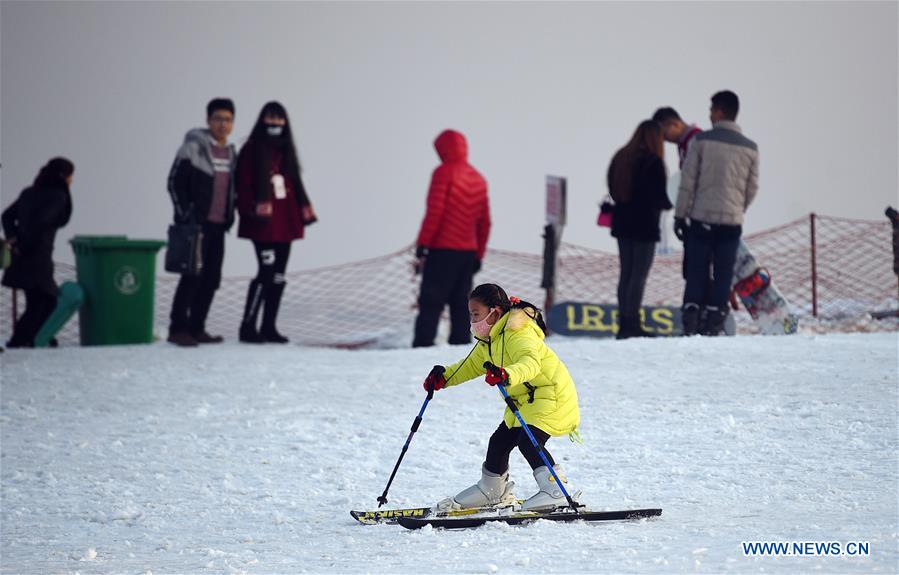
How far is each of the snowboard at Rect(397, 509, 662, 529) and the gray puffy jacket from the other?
158 inches

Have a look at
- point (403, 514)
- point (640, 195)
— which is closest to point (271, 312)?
point (640, 195)

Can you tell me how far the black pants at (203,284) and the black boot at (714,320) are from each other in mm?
3460

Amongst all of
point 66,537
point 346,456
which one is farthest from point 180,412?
point 66,537

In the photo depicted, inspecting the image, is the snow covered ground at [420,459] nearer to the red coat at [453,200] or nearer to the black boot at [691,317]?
the black boot at [691,317]

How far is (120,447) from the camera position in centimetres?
648

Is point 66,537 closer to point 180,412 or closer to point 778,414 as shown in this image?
point 180,412

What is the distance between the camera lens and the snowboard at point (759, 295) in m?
8.96

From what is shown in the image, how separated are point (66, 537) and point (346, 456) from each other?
4.85 ft

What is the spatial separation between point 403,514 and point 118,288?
593cm

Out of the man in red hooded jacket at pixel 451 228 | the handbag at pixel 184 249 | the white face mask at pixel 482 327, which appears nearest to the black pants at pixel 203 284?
the handbag at pixel 184 249

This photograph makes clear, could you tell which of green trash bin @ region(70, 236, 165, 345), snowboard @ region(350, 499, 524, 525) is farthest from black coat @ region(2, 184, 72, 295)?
snowboard @ region(350, 499, 524, 525)

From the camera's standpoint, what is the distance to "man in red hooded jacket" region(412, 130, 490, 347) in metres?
9.04

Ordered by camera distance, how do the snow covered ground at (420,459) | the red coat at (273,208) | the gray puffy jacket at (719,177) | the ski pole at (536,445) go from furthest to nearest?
the red coat at (273,208) < the gray puffy jacket at (719,177) < the ski pole at (536,445) < the snow covered ground at (420,459)

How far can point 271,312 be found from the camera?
32.2 ft
